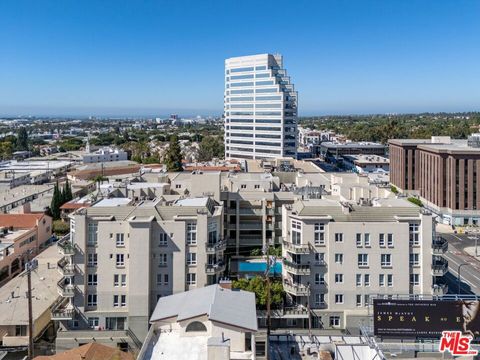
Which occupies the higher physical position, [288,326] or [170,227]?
[170,227]

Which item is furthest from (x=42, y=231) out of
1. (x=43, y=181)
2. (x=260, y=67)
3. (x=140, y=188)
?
(x=260, y=67)

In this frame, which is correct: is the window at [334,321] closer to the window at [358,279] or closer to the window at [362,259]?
the window at [358,279]

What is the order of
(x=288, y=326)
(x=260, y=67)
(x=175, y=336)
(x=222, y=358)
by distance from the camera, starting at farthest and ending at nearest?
(x=260, y=67)
(x=288, y=326)
(x=175, y=336)
(x=222, y=358)

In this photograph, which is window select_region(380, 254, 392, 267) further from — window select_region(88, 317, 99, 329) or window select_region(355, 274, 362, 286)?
window select_region(88, 317, 99, 329)

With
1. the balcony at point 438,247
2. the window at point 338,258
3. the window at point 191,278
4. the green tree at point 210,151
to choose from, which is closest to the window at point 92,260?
the window at point 191,278

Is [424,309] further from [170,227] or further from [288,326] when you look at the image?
[170,227]

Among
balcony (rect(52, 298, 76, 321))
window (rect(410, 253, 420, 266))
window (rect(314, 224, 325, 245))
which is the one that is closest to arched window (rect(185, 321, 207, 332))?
window (rect(314, 224, 325, 245))

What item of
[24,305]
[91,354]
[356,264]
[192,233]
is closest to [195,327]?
[91,354]

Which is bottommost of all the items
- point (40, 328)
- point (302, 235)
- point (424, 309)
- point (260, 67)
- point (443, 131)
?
point (40, 328)
